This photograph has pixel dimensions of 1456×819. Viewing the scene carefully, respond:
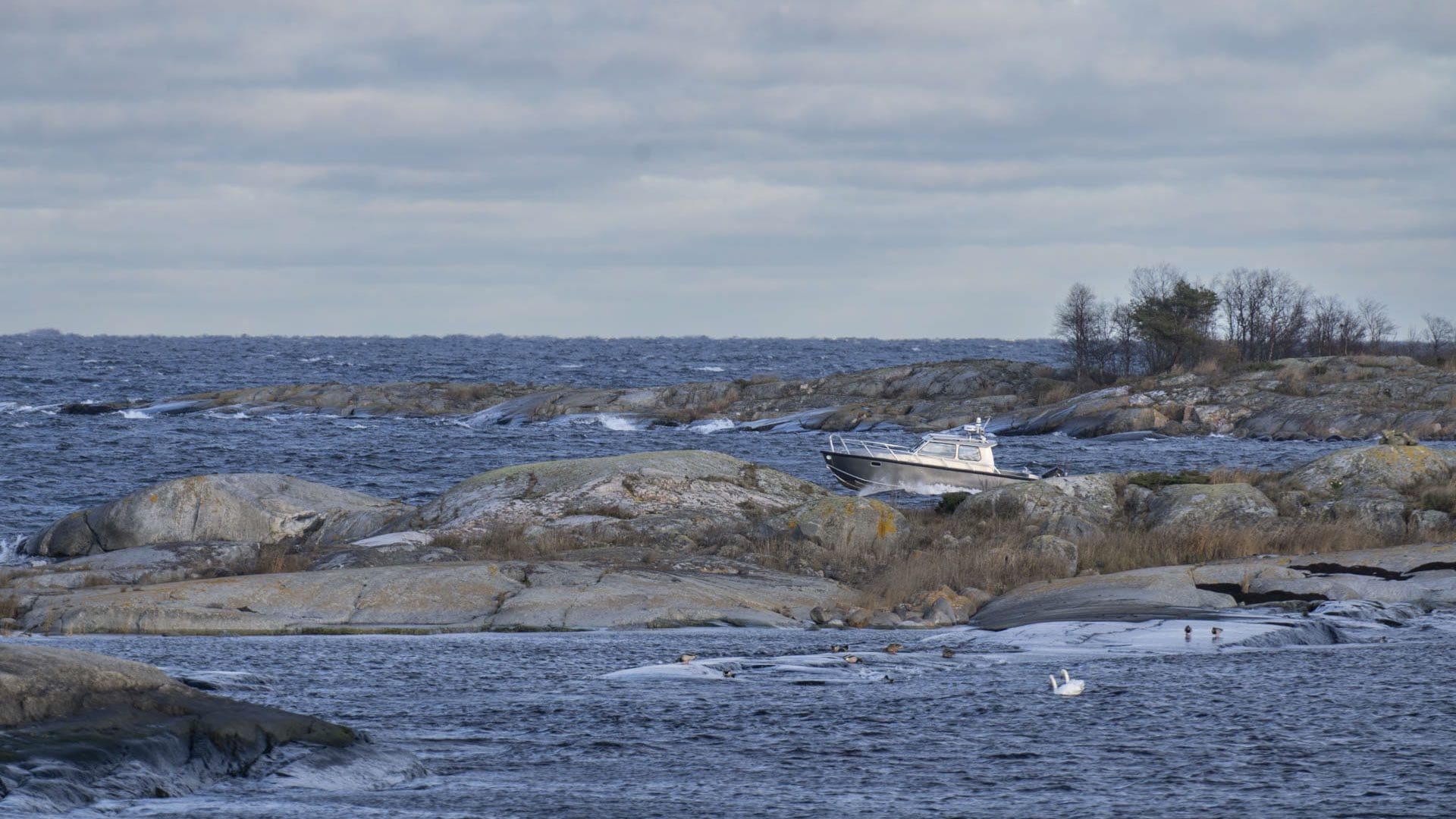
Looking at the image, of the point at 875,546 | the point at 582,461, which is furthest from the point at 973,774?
the point at 582,461

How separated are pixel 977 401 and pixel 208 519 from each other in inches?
2352

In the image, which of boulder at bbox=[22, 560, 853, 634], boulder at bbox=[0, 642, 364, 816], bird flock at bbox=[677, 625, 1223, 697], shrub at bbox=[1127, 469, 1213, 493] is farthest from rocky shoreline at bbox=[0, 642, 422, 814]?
shrub at bbox=[1127, 469, 1213, 493]

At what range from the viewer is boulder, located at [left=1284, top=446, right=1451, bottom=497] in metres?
33.6

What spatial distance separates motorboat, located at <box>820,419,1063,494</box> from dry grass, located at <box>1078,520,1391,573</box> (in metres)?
15.6

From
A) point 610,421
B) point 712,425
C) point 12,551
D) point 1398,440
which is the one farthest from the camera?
point 610,421

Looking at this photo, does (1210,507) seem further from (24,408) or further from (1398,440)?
(24,408)

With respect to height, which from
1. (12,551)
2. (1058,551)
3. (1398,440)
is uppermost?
(1398,440)

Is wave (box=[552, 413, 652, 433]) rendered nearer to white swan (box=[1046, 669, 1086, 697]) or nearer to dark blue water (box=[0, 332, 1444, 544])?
dark blue water (box=[0, 332, 1444, 544])

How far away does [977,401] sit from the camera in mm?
85062

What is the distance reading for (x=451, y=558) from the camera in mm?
27766

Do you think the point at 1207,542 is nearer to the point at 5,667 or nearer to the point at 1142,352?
the point at 5,667

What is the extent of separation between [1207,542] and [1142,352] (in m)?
71.7

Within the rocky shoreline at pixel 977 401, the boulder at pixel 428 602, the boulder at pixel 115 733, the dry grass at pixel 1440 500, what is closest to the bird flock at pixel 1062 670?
the boulder at pixel 428 602

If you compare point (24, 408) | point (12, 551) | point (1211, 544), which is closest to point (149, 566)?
point (12, 551)
